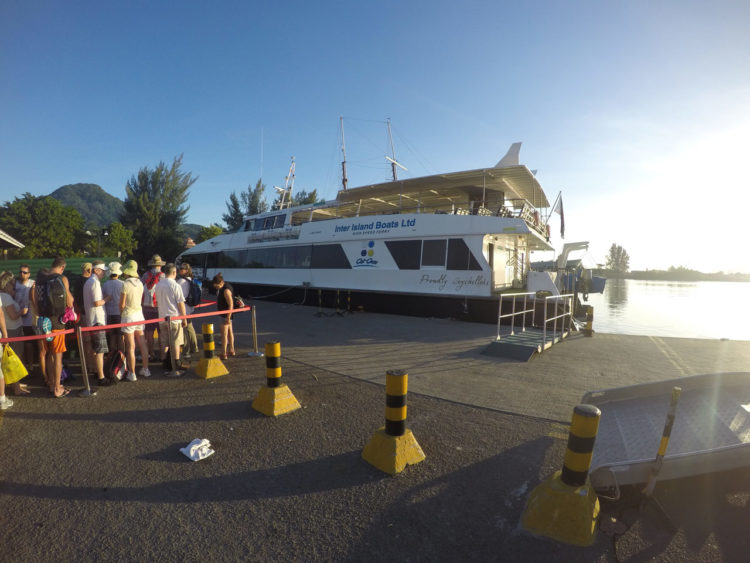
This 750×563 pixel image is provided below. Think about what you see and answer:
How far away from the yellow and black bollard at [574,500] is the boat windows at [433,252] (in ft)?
28.3

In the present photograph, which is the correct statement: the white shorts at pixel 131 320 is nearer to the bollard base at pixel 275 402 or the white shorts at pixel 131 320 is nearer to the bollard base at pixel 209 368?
the bollard base at pixel 209 368

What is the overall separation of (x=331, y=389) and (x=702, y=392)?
397cm

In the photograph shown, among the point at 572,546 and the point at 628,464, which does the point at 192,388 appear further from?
the point at 628,464

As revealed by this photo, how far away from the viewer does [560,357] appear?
672cm

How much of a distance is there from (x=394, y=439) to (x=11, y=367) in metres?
4.53

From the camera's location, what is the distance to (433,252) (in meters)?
→ 10.9

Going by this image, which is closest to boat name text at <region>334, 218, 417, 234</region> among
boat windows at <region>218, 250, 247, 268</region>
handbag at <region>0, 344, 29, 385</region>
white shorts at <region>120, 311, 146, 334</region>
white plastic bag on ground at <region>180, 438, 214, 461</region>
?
boat windows at <region>218, 250, 247, 268</region>

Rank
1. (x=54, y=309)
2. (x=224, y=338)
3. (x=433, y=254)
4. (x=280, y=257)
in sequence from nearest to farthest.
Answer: (x=54, y=309), (x=224, y=338), (x=433, y=254), (x=280, y=257)

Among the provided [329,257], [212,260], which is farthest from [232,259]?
[329,257]

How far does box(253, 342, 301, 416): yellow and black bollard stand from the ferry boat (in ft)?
23.8

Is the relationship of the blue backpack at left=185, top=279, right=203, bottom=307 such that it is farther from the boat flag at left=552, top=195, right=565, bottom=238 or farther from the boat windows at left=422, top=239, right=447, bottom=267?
the boat flag at left=552, top=195, right=565, bottom=238

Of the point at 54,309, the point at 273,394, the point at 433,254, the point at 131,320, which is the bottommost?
the point at 273,394

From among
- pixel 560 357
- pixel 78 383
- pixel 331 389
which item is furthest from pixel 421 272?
pixel 78 383

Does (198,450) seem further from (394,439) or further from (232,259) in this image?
(232,259)
